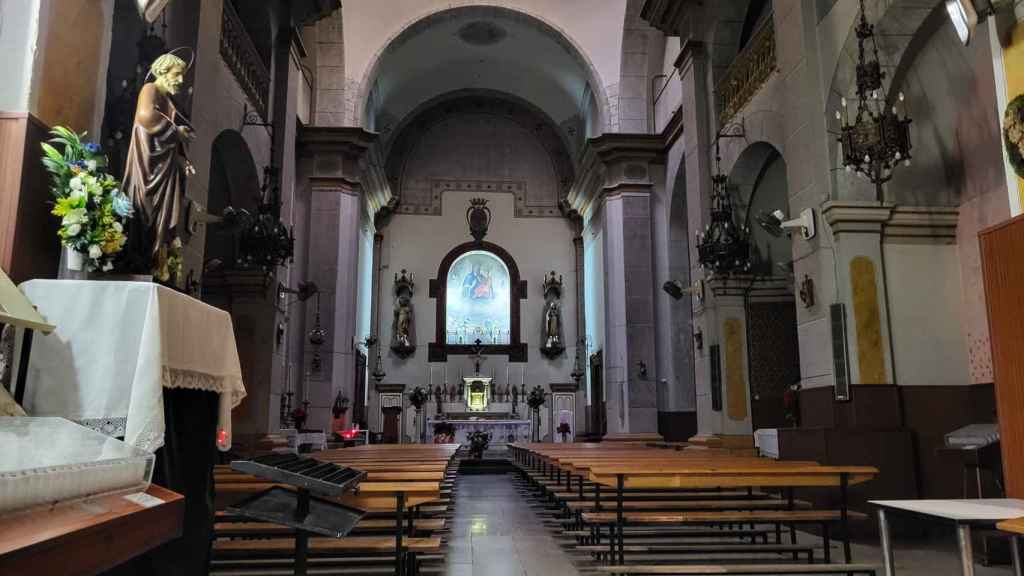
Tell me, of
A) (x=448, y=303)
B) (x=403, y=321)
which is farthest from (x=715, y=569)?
(x=448, y=303)

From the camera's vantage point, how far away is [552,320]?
1962 cm

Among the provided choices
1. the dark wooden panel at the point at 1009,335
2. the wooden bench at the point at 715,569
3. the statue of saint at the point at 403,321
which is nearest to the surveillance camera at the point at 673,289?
the statue of saint at the point at 403,321

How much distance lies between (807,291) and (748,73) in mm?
3693

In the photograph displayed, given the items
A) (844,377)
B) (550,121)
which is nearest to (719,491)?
(844,377)

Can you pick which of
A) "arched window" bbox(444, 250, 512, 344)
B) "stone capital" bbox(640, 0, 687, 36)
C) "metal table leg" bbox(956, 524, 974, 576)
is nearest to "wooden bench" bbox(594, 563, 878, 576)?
"metal table leg" bbox(956, 524, 974, 576)

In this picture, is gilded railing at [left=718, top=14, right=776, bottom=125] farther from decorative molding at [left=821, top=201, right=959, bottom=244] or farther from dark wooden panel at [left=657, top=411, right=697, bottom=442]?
dark wooden panel at [left=657, top=411, right=697, bottom=442]

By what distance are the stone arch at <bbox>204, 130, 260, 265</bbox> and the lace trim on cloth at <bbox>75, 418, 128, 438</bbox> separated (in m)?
6.34

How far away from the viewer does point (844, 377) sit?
6.41 meters

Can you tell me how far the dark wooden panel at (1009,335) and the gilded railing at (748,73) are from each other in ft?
17.5

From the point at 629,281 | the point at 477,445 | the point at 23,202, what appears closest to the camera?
the point at 23,202

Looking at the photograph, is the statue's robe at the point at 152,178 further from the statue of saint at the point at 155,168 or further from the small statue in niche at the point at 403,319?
the small statue in niche at the point at 403,319

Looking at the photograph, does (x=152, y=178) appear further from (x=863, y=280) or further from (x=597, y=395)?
(x=597, y=395)

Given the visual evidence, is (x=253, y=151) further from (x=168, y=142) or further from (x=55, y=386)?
(x=55, y=386)

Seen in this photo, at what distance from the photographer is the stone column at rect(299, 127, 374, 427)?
1372 centimetres
